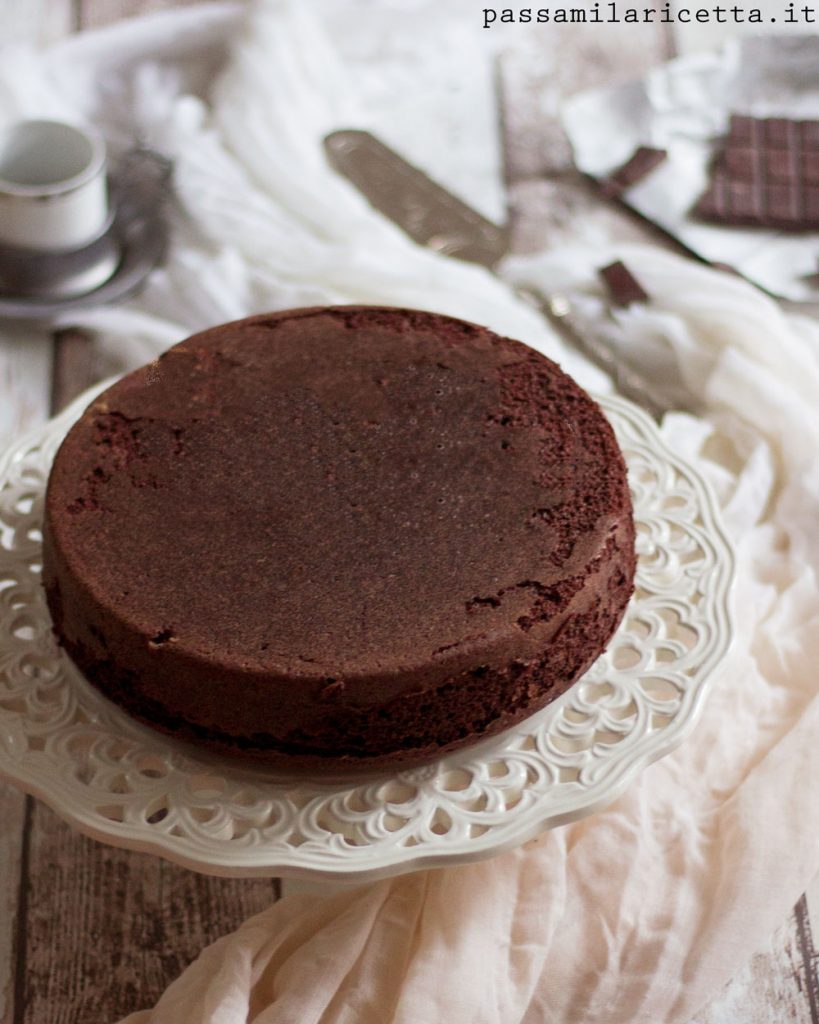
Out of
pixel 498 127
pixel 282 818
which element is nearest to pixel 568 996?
pixel 282 818

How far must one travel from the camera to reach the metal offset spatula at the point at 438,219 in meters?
2.36

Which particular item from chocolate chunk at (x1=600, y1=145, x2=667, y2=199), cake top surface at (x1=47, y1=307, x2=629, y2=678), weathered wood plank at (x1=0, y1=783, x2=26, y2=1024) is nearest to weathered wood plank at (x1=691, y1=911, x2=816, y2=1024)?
cake top surface at (x1=47, y1=307, x2=629, y2=678)

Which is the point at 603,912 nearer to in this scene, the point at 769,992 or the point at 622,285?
the point at 769,992

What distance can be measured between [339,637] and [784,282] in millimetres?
1392

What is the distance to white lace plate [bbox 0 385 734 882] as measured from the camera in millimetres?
1473

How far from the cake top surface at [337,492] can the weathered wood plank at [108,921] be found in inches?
16.3

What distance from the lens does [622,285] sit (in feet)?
7.89

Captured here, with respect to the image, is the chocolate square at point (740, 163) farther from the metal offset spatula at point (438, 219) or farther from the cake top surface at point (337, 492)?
the cake top surface at point (337, 492)

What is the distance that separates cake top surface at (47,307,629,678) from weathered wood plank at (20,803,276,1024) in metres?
0.41

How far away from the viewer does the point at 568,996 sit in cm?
160

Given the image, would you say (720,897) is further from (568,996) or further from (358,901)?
(358,901)

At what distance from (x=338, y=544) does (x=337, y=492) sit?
0.08 m

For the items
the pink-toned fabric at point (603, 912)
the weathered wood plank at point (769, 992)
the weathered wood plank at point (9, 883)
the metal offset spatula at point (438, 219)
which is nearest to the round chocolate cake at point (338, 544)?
the pink-toned fabric at point (603, 912)

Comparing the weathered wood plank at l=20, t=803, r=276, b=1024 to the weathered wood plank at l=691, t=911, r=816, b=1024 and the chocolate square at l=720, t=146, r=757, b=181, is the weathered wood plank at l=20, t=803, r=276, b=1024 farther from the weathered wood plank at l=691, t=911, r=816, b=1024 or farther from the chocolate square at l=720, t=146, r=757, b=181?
the chocolate square at l=720, t=146, r=757, b=181
